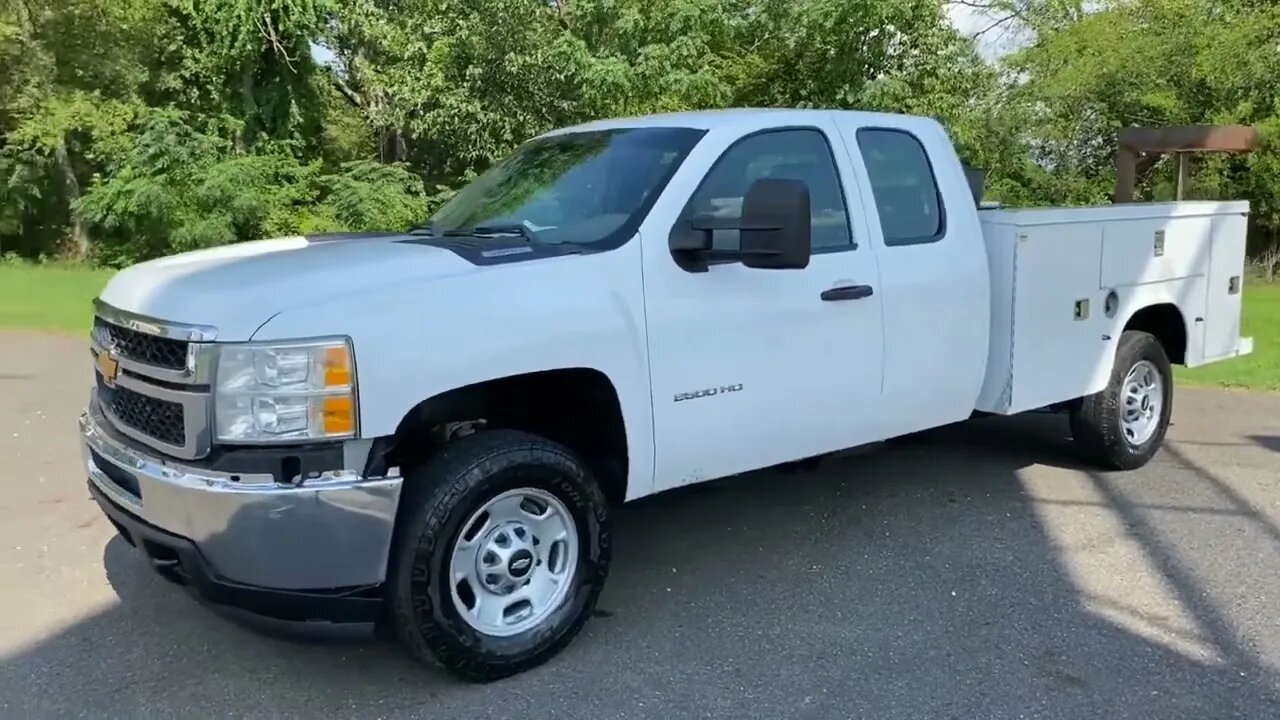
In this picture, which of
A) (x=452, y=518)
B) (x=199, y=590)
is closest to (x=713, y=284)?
(x=452, y=518)

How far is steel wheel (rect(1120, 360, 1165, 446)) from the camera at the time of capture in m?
6.66

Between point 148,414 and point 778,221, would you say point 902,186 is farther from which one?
point 148,414

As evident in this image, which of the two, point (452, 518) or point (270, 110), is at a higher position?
point (270, 110)

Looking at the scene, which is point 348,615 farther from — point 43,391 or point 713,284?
point 43,391

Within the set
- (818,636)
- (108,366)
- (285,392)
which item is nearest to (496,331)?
(285,392)

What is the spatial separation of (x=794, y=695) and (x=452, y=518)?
4.40 ft

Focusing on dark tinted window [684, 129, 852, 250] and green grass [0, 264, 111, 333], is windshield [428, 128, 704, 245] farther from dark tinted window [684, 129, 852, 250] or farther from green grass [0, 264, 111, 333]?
green grass [0, 264, 111, 333]

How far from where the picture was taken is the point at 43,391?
31.0ft

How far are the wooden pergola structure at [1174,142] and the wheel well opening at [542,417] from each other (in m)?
5.69

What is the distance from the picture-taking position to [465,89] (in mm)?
17266

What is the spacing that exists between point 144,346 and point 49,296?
15.2 m

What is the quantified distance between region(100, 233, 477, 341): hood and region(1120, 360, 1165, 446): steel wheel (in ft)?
14.6

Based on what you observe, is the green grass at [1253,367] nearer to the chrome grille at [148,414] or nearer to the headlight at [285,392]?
the headlight at [285,392]

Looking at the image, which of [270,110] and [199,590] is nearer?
[199,590]
